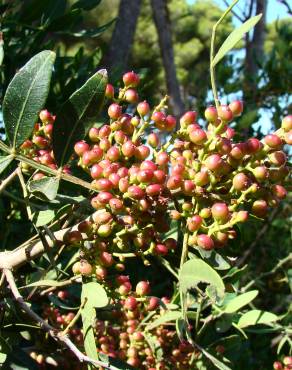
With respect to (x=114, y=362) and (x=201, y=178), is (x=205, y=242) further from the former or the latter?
(x=114, y=362)

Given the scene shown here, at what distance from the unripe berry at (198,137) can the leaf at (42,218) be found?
0.68 ft

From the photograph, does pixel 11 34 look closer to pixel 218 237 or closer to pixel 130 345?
pixel 130 345

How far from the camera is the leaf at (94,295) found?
68cm

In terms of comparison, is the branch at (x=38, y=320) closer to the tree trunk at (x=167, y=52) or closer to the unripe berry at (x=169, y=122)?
the unripe berry at (x=169, y=122)

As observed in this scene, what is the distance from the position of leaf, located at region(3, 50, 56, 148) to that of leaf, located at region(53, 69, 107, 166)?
0.11ft

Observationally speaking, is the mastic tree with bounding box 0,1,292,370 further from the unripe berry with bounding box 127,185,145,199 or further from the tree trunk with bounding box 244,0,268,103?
the tree trunk with bounding box 244,0,268,103

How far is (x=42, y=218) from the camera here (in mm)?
741

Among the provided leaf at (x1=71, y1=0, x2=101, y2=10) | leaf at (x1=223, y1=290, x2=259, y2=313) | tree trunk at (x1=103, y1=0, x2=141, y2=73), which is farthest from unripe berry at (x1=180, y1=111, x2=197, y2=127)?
tree trunk at (x1=103, y1=0, x2=141, y2=73)

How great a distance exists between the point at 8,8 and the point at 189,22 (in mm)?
11985

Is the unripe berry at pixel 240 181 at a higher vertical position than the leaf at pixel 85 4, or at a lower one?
lower

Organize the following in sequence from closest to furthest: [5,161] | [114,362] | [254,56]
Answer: [5,161] < [114,362] < [254,56]

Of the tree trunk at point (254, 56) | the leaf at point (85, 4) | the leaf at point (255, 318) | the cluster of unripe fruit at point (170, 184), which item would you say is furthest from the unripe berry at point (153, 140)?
the tree trunk at point (254, 56)

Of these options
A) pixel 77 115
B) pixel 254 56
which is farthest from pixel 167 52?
pixel 77 115

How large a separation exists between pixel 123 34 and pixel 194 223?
5.32 feet
